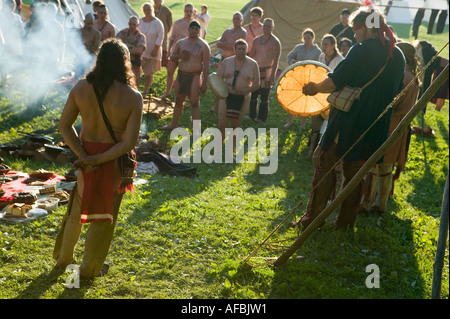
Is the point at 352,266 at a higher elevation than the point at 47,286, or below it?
higher

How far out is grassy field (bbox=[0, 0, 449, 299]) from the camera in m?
4.66

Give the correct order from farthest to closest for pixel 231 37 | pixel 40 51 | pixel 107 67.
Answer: pixel 231 37 → pixel 40 51 → pixel 107 67

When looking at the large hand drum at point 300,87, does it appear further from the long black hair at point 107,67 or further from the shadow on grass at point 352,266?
the long black hair at point 107,67

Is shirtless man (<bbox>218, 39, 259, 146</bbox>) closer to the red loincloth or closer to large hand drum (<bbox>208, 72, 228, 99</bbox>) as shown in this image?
large hand drum (<bbox>208, 72, 228, 99</bbox>)

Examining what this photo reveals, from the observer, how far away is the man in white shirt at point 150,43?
12.4m

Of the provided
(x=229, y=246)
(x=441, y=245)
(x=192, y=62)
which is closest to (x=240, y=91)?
(x=192, y=62)

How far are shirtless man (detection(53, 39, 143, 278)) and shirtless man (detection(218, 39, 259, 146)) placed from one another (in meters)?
4.84

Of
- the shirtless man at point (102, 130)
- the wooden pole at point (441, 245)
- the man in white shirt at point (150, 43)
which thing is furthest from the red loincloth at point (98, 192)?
the man in white shirt at point (150, 43)

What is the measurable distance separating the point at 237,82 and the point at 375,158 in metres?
4.96

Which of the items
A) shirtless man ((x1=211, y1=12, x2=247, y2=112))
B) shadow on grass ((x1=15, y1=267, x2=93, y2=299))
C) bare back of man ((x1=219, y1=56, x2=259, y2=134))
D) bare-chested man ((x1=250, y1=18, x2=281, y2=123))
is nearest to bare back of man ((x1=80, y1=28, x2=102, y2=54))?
shirtless man ((x1=211, y1=12, x2=247, y2=112))

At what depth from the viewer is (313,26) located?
58.0ft

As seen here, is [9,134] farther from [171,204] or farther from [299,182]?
[299,182]

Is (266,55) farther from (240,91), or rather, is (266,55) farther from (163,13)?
(163,13)

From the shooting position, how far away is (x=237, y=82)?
29.4 ft
